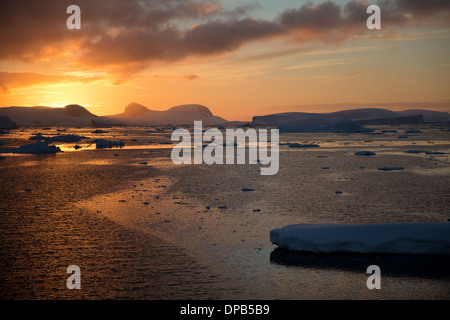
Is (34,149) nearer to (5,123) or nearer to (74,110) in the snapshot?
(5,123)

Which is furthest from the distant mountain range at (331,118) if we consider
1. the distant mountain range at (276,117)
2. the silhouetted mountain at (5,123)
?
the silhouetted mountain at (5,123)

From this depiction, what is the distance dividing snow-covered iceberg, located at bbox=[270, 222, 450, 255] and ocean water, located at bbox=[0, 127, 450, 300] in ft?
0.77

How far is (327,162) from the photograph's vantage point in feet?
Result: 94.3

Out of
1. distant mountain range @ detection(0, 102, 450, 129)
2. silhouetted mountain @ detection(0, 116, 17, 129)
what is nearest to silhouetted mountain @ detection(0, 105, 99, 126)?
distant mountain range @ detection(0, 102, 450, 129)

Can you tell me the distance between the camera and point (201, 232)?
1117 centimetres

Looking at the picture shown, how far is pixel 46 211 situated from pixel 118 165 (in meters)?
14.0

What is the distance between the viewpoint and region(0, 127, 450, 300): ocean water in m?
7.80

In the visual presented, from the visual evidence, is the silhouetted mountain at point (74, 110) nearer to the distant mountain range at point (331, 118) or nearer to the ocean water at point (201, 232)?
the distant mountain range at point (331, 118)

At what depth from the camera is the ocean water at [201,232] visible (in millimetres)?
7797

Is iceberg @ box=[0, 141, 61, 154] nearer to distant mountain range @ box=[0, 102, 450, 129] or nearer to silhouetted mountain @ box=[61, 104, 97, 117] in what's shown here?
distant mountain range @ box=[0, 102, 450, 129]

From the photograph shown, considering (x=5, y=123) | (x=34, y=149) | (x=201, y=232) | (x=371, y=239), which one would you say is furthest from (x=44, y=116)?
(x=371, y=239)

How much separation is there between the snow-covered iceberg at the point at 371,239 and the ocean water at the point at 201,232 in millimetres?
234
